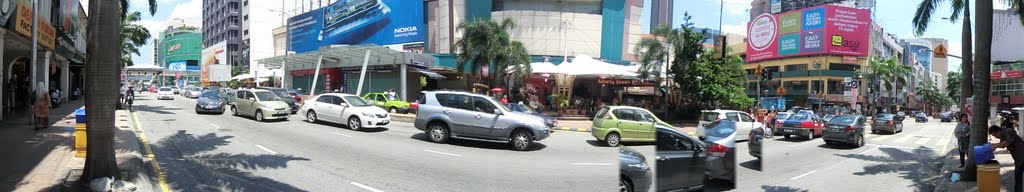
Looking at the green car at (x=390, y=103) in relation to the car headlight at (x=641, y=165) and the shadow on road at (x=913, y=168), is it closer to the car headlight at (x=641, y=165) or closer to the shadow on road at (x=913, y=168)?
the shadow on road at (x=913, y=168)

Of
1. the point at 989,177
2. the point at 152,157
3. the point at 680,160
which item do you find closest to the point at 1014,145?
the point at 989,177

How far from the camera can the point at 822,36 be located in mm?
58062

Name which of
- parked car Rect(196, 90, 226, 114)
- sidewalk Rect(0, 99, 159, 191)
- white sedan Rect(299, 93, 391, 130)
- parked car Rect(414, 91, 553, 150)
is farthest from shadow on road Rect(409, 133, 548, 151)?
parked car Rect(196, 90, 226, 114)

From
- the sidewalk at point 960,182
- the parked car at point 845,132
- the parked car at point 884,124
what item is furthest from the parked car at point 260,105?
the parked car at point 884,124

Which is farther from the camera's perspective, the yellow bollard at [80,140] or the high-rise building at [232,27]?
the high-rise building at [232,27]

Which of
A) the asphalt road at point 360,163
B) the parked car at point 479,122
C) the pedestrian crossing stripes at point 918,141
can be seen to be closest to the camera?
the asphalt road at point 360,163

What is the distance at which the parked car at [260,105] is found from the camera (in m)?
19.0

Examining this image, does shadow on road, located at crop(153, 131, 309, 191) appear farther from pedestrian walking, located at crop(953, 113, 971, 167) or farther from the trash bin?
pedestrian walking, located at crop(953, 113, 971, 167)

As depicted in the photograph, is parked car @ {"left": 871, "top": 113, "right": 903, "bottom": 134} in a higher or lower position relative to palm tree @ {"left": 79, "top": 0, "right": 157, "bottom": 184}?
lower

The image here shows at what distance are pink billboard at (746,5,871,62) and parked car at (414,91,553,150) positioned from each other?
56.9 meters

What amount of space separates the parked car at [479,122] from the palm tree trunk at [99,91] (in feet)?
21.8

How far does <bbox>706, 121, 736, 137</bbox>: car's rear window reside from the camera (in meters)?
2.33

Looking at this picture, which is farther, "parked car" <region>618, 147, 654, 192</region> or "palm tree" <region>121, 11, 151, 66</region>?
"palm tree" <region>121, 11, 151, 66</region>

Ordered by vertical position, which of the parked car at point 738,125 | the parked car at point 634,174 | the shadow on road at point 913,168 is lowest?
the shadow on road at point 913,168
